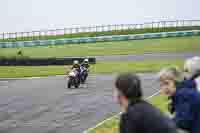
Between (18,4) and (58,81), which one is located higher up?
(18,4)

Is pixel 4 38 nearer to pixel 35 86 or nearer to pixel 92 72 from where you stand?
pixel 92 72

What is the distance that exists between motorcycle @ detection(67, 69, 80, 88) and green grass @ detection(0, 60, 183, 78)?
31.0 feet

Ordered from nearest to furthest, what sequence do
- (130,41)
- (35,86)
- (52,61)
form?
(35,86) < (52,61) < (130,41)

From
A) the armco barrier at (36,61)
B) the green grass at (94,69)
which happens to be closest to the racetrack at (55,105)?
the green grass at (94,69)

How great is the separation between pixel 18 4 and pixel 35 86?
5621cm

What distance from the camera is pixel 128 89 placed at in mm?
4852

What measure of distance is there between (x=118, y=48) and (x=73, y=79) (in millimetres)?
33981

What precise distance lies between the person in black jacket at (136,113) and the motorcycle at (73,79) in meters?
20.9

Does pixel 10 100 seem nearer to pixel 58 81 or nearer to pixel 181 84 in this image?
pixel 58 81

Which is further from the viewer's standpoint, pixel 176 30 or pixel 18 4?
pixel 18 4

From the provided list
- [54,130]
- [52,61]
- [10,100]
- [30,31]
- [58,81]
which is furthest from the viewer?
[30,31]

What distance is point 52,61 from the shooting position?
43438mm

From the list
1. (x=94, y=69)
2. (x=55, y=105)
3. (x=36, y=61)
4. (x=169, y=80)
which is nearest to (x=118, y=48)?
(x=36, y=61)

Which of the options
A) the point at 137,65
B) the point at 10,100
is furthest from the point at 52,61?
the point at 10,100
